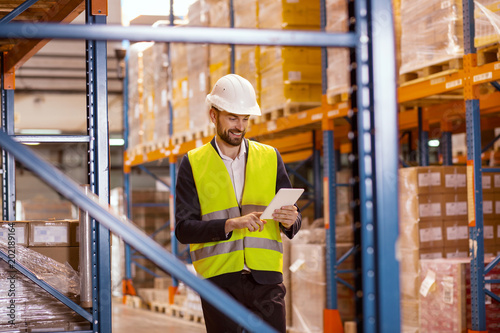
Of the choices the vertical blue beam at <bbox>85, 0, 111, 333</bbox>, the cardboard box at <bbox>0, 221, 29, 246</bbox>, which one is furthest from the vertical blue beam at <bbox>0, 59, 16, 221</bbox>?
the vertical blue beam at <bbox>85, 0, 111, 333</bbox>

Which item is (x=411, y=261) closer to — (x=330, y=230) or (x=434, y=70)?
(x=330, y=230)

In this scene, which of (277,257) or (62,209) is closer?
(277,257)

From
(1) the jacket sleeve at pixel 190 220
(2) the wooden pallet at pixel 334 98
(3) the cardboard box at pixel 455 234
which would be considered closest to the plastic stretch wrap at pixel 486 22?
(2) the wooden pallet at pixel 334 98

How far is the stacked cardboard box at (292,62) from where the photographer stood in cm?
757

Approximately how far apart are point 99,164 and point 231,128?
70cm

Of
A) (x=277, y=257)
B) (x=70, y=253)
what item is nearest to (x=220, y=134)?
(x=277, y=257)

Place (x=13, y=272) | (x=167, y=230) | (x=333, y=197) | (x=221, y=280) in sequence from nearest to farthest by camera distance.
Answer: (x=221, y=280) < (x=13, y=272) < (x=333, y=197) < (x=167, y=230)

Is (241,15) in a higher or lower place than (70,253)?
higher

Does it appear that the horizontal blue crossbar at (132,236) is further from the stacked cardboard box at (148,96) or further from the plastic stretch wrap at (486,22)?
the stacked cardboard box at (148,96)

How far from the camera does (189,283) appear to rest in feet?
6.33

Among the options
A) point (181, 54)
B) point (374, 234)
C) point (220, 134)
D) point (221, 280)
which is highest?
point (181, 54)

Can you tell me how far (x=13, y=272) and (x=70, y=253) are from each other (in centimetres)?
33

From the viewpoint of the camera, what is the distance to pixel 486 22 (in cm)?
551

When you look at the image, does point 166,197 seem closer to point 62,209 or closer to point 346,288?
point 62,209
